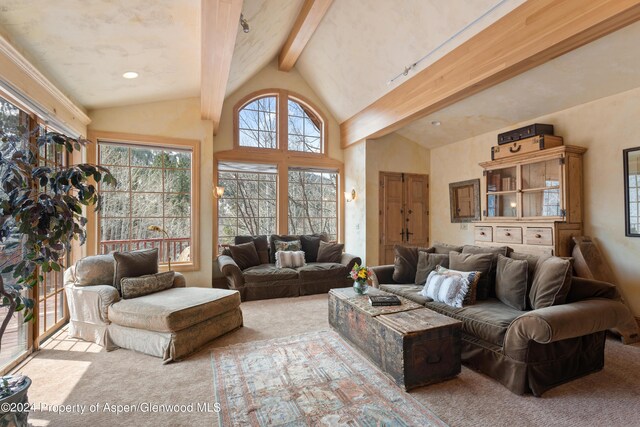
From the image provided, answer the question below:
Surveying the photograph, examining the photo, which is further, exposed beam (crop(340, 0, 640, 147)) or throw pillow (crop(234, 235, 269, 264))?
throw pillow (crop(234, 235, 269, 264))

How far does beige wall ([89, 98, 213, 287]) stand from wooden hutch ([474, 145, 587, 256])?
4191 millimetres

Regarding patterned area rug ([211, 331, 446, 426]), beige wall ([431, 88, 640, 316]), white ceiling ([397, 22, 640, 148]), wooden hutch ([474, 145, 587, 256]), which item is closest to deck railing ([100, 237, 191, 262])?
patterned area rug ([211, 331, 446, 426])

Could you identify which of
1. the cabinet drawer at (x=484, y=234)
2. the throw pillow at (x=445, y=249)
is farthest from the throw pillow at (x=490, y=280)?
the cabinet drawer at (x=484, y=234)

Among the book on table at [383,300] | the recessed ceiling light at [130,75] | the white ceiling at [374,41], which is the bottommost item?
the book on table at [383,300]

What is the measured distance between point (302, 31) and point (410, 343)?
4.79 meters

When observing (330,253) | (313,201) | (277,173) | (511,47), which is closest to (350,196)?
(313,201)

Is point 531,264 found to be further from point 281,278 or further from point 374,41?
point 374,41

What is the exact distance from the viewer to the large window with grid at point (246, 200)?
5.79m

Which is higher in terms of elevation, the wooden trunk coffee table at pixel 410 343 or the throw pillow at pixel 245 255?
the throw pillow at pixel 245 255

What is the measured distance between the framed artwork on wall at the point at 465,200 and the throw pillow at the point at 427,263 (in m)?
2.16

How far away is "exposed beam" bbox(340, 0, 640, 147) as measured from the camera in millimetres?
2348

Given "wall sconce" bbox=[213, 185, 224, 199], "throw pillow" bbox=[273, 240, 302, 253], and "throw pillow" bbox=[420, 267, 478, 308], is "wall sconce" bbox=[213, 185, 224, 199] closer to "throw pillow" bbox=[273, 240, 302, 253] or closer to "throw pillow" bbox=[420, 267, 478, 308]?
"throw pillow" bbox=[273, 240, 302, 253]

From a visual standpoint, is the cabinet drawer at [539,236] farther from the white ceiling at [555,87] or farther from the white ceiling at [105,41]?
the white ceiling at [105,41]

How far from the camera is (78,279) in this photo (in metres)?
3.12
